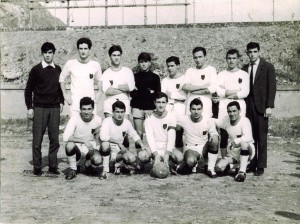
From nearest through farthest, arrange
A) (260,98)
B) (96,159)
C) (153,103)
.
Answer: (96,159) → (260,98) → (153,103)

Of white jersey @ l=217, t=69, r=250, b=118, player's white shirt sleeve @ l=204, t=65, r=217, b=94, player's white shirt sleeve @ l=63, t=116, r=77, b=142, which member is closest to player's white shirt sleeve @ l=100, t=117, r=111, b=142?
player's white shirt sleeve @ l=63, t=116, r=77, b=142

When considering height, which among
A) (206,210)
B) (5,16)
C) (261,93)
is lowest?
(206,210)

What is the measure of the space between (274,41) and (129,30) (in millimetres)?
5892

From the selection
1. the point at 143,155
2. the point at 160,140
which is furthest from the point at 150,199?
the point at 160,140

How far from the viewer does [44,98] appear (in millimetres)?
6211

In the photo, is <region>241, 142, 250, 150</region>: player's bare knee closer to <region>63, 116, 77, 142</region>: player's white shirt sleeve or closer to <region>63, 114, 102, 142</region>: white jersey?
<region>63, 114, 102, 142</region>: white jersey

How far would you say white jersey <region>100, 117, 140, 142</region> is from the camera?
242 inches

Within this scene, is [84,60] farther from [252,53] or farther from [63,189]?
[252,53]

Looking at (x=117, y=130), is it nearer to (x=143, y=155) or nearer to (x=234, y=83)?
(x=143, y=155)

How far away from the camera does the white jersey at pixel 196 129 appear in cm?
631

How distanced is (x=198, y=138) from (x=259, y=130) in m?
0.94

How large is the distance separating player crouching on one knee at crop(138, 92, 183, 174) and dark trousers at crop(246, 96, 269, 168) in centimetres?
120

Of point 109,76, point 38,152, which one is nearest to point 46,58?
point 109,76

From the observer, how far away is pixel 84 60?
632cm
